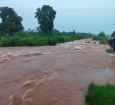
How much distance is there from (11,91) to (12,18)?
31.2 meters

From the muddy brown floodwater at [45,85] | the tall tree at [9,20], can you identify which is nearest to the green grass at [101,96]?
the muddy brown floodwater at [45,85]

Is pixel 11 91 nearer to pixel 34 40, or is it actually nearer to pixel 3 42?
pixel 3 42

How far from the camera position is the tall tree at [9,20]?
35.4 metres

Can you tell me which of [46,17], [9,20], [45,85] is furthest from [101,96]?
[46,17]

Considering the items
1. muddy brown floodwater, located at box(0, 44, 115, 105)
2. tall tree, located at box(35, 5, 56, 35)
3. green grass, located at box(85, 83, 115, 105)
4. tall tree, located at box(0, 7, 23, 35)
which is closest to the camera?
green grass, located at box(85, 83, 115, 105)

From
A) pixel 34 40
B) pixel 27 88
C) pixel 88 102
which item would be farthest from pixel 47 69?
pixel 34 40

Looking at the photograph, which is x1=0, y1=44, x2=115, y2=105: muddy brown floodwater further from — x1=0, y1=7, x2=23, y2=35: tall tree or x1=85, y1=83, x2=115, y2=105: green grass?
x1=0, y1=7, x2=23, y2=35: tall tree

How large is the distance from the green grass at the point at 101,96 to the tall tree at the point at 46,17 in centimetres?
3826

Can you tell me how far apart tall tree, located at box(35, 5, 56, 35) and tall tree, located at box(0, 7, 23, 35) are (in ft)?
23.3

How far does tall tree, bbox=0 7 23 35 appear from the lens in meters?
35.4

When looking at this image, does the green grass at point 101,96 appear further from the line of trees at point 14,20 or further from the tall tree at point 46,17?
the tall tree at point 46,17

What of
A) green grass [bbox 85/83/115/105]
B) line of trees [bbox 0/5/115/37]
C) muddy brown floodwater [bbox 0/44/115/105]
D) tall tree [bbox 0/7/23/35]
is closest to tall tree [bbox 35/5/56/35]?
line of trees [bbox 0/5/115/37]

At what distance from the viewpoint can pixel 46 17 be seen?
42.5 m

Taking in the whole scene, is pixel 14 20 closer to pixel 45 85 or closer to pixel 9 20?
pixel 9 20
